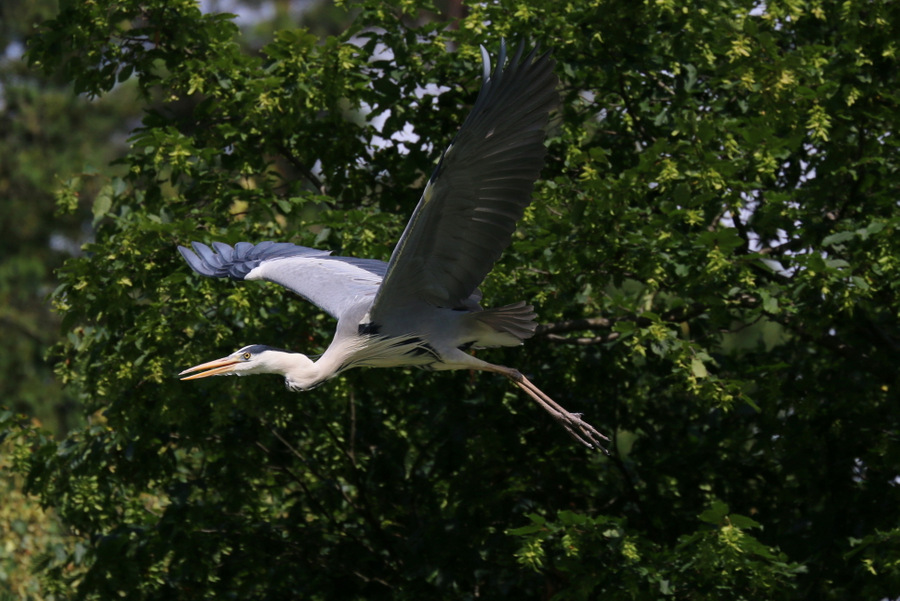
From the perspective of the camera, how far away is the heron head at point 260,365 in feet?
19.3

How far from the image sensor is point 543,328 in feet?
21.4

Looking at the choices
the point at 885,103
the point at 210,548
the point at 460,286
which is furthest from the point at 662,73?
the point at 210,548

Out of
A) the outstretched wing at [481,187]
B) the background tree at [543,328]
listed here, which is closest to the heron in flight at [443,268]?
the outstretched wing at [481,187]

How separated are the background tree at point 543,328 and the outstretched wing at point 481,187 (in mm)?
860

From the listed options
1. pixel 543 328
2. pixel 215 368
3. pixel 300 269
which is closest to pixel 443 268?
pixel 300 269

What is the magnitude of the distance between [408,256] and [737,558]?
2191mm

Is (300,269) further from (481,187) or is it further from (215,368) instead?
(481,187)

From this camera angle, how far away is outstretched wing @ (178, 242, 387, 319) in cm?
606

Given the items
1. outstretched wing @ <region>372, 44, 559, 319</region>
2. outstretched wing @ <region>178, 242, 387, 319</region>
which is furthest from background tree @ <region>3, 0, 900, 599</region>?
outstretched wing @ <region>372, 44, 559, 319</region>

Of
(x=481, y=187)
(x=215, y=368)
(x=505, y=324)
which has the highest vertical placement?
(x=481, y=187)

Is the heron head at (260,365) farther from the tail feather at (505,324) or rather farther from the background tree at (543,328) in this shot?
the tail feather at (505,324)

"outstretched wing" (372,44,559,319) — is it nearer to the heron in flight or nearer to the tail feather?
the heron in flight

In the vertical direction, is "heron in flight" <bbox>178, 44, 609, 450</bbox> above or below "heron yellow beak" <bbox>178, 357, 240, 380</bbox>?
above

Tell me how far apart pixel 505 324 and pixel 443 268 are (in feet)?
1.60
